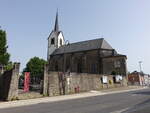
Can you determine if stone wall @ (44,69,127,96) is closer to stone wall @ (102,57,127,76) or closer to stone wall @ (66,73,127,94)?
stone wall @ (66,73,127,94)

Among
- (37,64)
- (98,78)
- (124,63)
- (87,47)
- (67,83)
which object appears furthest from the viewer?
(37,64)

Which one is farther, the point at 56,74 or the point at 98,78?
the point at 98,78

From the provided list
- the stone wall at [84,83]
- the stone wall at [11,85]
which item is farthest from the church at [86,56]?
the stone wall at [11,85]

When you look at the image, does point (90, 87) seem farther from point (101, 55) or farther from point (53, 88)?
point (101, 55)

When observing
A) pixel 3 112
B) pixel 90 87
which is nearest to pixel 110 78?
pixel 90 87

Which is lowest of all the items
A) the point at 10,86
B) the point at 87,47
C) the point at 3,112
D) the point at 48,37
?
the point at 3,112

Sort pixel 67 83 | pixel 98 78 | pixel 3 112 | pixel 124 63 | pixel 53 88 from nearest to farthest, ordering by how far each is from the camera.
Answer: pixel 3 112 < pixel 53 88 < pixel 67 83 < pixel 98 78 < pixel 124 63

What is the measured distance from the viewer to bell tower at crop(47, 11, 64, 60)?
70.1m

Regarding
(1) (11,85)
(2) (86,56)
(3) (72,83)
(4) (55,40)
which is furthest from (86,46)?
(1) (11,85)

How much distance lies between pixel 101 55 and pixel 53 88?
33761 mm

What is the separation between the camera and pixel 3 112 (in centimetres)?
1143

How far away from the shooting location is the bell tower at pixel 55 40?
7012 cm

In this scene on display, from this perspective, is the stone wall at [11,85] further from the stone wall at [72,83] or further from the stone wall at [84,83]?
the stone wall at [84,83]

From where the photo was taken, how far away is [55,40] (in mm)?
70375
